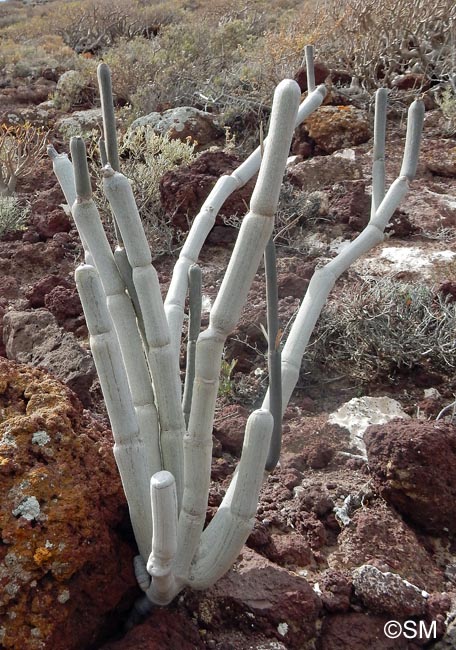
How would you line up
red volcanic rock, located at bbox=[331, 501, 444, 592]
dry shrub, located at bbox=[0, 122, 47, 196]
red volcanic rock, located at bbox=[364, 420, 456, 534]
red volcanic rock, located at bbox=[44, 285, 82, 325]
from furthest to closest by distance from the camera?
dry shrub, located at bbox=[0, 122, 47, 196] → red volcanic rock, located at bbox=[44, 285, 82, 325] → red volcanic rock, located at bbox=[364, 420, 456, 534] → red volcanic rock, located at bbox=[331, 501, 444, 592]

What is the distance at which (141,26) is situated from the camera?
1307 centimetres

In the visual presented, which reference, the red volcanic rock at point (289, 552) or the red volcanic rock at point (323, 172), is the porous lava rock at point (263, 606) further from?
the red volcanic rock at point (323, 172)

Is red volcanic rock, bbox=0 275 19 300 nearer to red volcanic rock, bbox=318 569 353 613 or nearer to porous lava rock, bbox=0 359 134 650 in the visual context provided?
porous lava rock, bbox=0 359 134 650

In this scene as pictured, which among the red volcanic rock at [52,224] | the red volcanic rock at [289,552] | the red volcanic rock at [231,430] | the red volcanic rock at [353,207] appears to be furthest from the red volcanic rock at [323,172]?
the red volcanic rock at [289,552]

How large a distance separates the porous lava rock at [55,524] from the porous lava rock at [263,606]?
0.72 ft

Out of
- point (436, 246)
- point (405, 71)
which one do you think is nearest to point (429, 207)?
point (436, 246)

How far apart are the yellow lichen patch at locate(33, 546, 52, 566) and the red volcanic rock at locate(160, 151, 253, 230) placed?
2.98 m

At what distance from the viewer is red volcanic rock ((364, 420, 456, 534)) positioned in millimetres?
1952

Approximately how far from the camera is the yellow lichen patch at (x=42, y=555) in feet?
4.62

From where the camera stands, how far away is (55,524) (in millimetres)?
1465

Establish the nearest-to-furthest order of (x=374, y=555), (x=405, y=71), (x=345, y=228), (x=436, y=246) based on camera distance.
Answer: (x=374, y=555) → (x=436, y=246) → (x=345, y=228) → (x=405, y=71)

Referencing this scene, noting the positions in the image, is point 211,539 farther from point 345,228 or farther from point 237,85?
point 237,85

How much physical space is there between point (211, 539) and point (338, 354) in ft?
5.18

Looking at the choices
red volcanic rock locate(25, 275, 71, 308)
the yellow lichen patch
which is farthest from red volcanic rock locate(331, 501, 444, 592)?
red volcanic rock locate(25, 275, 71, 308)
